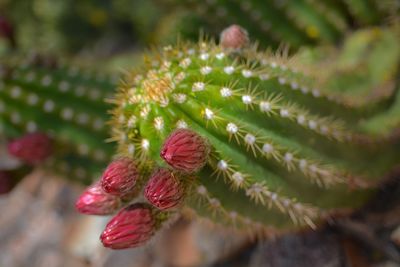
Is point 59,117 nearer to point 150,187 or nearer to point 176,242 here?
point 176,242

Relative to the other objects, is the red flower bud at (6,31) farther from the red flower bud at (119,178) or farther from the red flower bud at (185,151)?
the red flower bud at (185,151)

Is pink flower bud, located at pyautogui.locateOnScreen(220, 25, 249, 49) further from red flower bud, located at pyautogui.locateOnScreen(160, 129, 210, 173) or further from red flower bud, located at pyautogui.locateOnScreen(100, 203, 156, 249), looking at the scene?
red flower bud, located at pyautogui.locateOnScreen(100, 203, 156, 249)

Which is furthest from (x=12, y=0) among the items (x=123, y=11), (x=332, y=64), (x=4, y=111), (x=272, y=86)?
Answer: (x=272, y=86)

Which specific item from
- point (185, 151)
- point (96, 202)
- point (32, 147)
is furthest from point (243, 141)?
point (32, 147)

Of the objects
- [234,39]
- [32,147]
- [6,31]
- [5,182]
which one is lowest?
[5,182]

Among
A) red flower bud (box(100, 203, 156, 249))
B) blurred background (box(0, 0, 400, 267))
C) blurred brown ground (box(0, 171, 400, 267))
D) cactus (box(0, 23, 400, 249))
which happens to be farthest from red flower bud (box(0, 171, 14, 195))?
red flower bud (box(100, 203, 156, 249))

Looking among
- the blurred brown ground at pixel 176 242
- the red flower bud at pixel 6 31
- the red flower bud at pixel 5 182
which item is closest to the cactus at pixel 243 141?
the blurred brown ground at pixel 176 242
